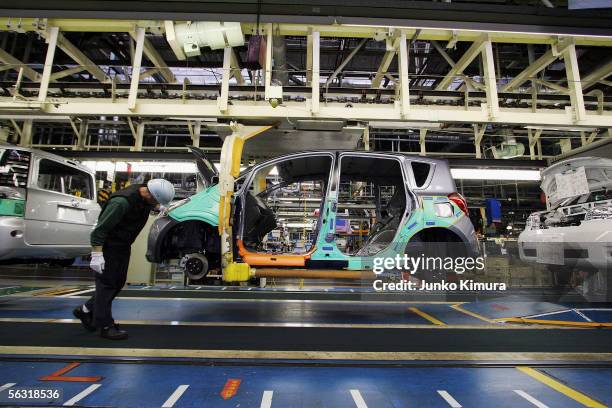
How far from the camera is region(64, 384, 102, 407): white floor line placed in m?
1.49

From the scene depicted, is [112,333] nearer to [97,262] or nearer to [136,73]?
[97,262]

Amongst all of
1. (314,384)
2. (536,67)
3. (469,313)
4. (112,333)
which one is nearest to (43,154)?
(112,333)

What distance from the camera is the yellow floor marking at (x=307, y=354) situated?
83.5 inches

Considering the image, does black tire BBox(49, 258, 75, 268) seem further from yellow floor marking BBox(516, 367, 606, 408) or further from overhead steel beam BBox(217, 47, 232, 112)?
yellow floor marking BBox(516, 367, 606, 408)

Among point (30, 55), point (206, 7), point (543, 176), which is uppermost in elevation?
point (30, 55)

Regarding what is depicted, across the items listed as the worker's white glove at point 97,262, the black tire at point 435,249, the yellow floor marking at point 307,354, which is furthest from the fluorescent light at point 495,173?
the worker's white glove at point 97,262

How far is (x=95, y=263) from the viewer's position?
7.79 ft

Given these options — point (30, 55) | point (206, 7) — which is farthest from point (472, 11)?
point (30, 55)

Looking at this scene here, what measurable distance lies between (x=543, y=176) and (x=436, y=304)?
263 cm

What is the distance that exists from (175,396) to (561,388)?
2138 mm

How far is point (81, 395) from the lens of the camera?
157 cm

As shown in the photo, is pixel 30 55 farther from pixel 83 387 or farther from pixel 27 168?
pixel 83 387

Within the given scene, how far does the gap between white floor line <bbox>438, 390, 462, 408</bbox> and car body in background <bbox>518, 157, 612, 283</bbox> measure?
282cm

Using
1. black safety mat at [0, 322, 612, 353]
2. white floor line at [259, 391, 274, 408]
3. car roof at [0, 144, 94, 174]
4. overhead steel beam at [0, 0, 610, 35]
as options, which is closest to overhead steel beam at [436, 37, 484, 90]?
overhead steel beam at [0, 0, 610, 35]
